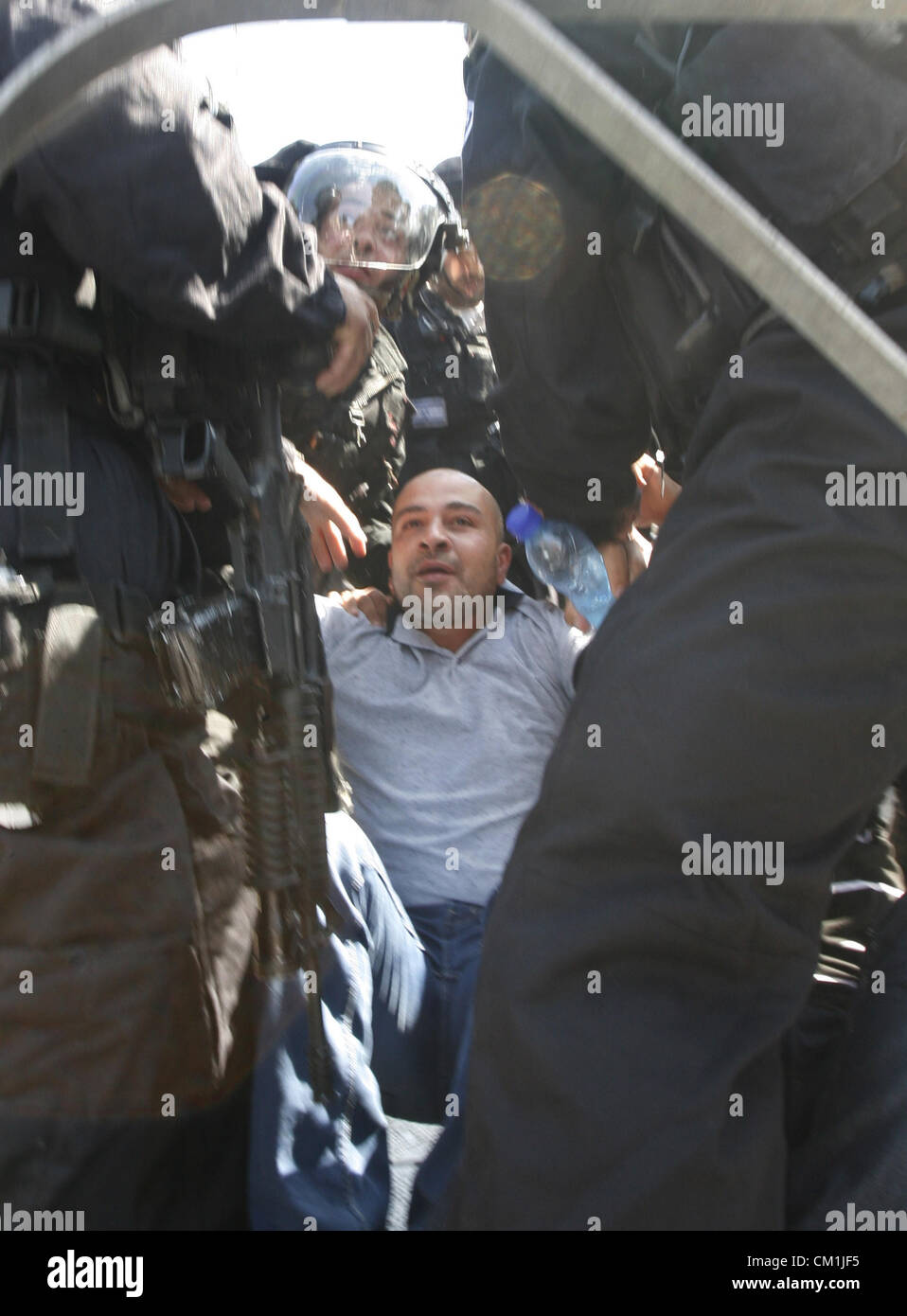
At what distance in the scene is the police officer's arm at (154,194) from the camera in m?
1.12

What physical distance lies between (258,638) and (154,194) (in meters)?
0.46

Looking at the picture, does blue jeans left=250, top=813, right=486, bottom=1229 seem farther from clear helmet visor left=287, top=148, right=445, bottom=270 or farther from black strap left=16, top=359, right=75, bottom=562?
clear helmet visor left=287, top=148, right=445, bottom=270

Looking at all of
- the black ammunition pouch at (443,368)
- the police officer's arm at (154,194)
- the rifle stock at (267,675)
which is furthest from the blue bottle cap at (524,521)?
the police officer's arm at (154,194)

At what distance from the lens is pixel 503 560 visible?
2061 mm

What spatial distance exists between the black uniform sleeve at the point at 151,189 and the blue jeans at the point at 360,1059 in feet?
2.06

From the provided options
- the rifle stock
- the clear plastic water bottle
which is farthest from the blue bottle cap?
the rifle stock

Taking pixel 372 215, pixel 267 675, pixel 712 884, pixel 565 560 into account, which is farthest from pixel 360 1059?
pixel 372 215

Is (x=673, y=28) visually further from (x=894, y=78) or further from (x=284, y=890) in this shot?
(x=284, y=890)

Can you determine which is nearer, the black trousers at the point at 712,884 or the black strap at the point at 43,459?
the black trousers at the point at 712,884

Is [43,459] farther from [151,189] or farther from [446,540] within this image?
[446,540]

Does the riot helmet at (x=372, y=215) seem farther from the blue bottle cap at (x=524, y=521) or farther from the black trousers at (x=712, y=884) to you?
the black trousers at (x=712, y=884)

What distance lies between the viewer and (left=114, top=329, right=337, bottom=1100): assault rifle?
1254 millimetres

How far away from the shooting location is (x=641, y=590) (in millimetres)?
1082
